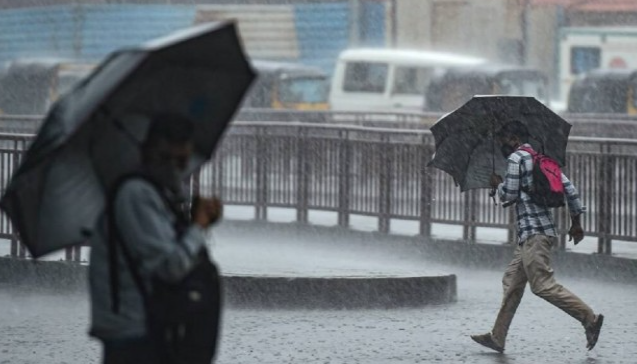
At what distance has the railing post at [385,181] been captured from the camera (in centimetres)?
1658

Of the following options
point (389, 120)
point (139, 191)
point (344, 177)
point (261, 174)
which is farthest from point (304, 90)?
point (139, 191)

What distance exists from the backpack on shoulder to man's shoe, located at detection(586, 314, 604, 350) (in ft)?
2.43

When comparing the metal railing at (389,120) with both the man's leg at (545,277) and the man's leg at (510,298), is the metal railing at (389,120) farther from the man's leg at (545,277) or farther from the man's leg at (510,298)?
the man's leg at (545,277)

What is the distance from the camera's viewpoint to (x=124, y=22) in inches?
1775

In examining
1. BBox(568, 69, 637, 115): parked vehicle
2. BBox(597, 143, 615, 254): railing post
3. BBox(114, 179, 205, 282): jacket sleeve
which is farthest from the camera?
BBox(568, 69, 637, 115): parked vehicle

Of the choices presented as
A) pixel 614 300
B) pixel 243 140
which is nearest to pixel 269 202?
pixel 243 140

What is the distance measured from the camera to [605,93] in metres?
31.7

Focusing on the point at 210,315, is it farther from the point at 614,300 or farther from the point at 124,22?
the point at 124,22

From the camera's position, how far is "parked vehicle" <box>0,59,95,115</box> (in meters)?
37.1

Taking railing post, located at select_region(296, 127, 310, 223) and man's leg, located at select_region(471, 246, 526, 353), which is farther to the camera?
railing post, located at select_region(296, 127, 310, 223)

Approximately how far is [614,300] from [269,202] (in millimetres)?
5555

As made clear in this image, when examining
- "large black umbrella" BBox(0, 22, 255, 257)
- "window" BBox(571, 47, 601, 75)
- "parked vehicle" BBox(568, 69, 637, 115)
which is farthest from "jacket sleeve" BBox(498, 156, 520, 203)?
Answer: "window" BBox(571, 47, 601, 75)

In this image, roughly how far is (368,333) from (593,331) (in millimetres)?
1613

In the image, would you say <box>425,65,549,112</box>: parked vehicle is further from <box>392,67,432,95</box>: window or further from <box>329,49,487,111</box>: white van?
<box>392,67,432,95</box>: window
